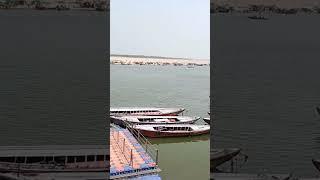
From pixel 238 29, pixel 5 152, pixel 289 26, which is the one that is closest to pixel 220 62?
pixel 238 29

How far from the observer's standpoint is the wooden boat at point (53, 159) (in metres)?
3.62

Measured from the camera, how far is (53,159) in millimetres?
3646

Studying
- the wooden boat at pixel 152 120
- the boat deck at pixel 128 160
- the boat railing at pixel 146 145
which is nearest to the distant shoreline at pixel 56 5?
the boat deck at pixel 128 160

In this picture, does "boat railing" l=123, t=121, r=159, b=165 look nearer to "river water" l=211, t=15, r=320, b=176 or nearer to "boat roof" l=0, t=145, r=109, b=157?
"boat roof" l=0, t=145, r=109, b=157

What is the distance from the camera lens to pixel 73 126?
3656 mm

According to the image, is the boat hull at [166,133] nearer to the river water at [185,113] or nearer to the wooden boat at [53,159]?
the river water at [185,113]

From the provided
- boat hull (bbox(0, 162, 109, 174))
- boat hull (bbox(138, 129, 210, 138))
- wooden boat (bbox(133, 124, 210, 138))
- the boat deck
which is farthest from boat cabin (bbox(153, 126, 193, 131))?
boat hull (bbox(0, 162, 109, 174))

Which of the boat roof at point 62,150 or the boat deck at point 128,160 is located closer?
the boat roof at point 62,150

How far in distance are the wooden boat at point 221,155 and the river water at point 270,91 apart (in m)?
0.05

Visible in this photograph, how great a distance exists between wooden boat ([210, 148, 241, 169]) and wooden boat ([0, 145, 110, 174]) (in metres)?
0.97

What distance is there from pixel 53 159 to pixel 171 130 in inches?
374

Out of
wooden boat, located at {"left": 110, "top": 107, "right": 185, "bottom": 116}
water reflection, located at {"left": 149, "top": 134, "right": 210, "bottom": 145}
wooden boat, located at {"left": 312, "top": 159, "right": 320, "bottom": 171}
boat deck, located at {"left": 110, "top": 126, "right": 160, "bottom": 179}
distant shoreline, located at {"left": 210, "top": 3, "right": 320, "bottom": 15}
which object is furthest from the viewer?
wooden boat, located at {"left": 110, "top": 107, "right": 185, "bottom": 116}

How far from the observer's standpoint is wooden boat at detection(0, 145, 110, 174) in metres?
3.62

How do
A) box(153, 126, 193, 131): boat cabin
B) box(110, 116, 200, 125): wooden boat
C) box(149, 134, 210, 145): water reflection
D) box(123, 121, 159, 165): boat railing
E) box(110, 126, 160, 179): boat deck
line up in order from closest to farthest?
1. box(110, 126, 160, 179): boat deck
2. box(123, 121, 159, 165): boat railing
3. box(149, 134, 210, 145): water reflection
4. box(153, 126, 193, 131): boat cabin
5. box(110, 116, 200, 125): wooden boat
